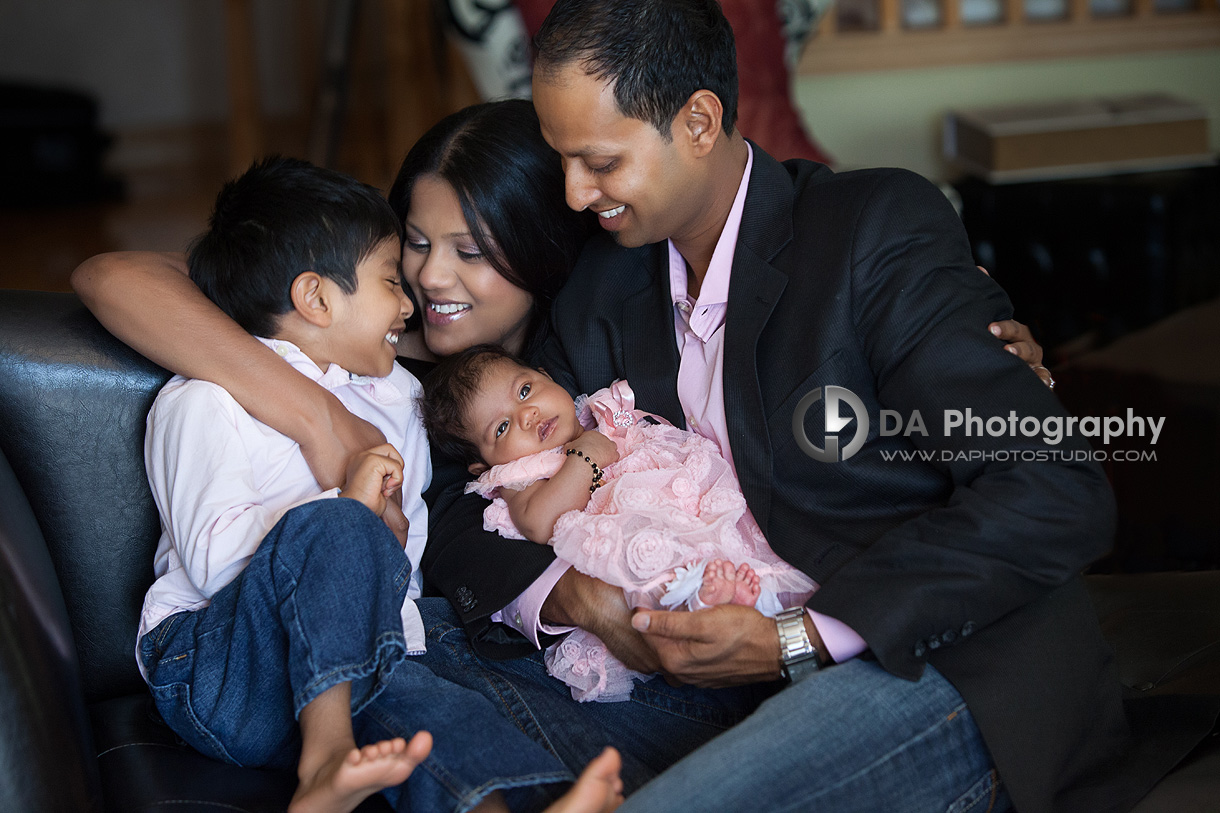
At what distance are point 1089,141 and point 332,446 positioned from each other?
2786mm

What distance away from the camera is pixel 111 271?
1614 millimetres

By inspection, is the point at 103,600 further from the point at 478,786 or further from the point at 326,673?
the point at 478,786

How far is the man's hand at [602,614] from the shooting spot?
1.54 m

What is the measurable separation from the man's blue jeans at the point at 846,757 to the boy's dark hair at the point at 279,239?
887mm

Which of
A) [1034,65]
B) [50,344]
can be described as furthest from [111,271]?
[1034,65]

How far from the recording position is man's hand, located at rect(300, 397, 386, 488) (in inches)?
61.0

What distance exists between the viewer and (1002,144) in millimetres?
3363

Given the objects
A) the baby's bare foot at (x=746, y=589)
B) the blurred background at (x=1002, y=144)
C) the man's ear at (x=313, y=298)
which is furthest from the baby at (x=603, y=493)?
the blurred background at (x=1002, y=144)

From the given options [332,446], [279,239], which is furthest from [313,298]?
[332,446]

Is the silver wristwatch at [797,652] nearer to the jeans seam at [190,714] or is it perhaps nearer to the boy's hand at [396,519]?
the boy's hand at [396,519]

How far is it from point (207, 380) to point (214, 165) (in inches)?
206

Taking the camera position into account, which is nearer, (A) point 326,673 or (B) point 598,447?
(A) point 326,673

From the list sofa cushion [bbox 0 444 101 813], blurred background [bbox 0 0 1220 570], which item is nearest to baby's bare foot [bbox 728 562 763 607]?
sofa cushion [bbox 0 444 101 813]

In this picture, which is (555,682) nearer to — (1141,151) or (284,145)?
(1141,151)
